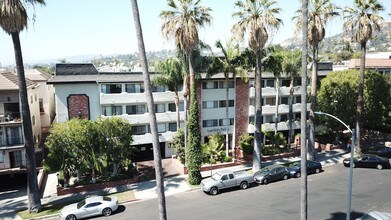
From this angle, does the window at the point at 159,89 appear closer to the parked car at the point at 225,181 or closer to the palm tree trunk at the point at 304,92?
the parked car at the point at 225,181

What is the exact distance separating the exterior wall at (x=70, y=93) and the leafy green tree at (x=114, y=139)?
21.6 feet

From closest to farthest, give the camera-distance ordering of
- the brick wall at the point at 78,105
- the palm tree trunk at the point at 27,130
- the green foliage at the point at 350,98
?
the palm tree trunk at the point at 27,130, the brick wall at the point at 78,105, the green foliage at the point at 350,98

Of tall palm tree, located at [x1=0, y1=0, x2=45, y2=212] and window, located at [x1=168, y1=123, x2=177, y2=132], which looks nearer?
tall palm tree, located at [x1=0, y1=0, x2=45, y2=212]

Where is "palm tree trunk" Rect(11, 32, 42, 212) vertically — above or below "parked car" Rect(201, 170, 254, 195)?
above

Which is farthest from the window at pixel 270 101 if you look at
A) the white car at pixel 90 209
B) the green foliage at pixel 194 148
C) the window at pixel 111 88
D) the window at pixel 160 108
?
the white car at pixel 90 209

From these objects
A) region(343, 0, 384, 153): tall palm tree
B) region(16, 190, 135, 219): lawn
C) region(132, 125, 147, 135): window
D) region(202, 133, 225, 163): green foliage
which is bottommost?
region(16, 190, 135, 219): lawn

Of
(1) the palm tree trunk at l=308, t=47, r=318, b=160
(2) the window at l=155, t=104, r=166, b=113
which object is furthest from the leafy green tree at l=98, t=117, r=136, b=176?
(1) the palm tree trunk at l=308, t=47, r=318, b=160

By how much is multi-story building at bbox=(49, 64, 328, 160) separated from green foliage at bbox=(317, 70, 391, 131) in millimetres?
4382

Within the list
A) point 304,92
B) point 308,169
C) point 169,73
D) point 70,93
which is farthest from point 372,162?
point 70,93

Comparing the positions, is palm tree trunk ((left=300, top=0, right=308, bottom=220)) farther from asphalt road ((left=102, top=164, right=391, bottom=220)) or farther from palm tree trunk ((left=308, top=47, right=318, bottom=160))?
palm tree trunk ((left=308, top=47, right=318, bottom=160))

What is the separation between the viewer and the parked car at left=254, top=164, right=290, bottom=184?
1231 inches

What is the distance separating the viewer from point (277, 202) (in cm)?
2655

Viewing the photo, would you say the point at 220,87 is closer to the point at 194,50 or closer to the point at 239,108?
the point at 239,108

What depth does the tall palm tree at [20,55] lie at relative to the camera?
24.2m
